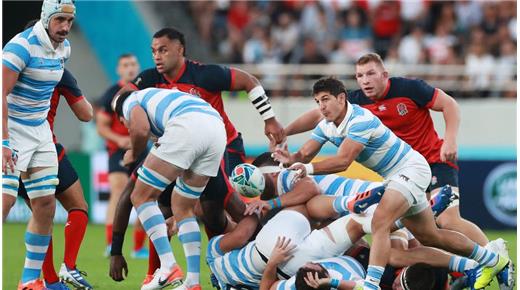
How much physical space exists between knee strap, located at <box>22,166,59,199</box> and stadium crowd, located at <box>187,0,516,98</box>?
961 cm

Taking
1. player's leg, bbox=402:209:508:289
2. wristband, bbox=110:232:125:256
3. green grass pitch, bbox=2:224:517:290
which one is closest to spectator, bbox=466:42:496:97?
green grass pitch, bbox=2:224:517:290

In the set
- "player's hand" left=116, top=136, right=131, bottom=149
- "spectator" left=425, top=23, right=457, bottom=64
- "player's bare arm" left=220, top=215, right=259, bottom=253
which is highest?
"spectator" left=425, top=23, right=457, bottom=64

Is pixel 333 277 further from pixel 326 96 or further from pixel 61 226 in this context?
pixel 61 226

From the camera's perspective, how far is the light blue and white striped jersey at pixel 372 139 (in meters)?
7.72

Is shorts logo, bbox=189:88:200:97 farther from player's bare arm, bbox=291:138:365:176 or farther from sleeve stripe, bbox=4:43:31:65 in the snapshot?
sleeve stripe, bbox=4:43:31:65

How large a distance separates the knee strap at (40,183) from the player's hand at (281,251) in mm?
1646

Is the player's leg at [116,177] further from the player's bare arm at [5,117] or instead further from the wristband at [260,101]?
the player's bare arm at [5,117]

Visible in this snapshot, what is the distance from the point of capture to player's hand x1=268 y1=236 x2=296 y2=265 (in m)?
7.53

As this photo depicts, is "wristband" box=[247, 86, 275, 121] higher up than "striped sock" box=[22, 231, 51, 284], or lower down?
higher up

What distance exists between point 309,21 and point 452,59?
2.39m

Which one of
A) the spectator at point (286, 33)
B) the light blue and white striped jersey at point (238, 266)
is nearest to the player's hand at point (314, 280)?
the light blue and white striped jersey at point (238, 266)

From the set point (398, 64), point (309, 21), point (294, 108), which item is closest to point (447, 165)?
point (294, 108)

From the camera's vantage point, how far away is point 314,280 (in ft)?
23.5

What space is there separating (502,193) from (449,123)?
5.52m
